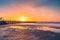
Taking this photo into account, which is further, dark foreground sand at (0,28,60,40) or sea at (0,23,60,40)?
sea at (0,23,60,40)

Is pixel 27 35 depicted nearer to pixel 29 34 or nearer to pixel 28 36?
pixel 28 36

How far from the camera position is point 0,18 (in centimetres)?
8406

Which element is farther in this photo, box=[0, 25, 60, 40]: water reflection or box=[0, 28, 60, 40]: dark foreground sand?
box=[0, 25, 60, 40]: water reflection

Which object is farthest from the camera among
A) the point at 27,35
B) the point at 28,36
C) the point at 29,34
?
the point at 29,34

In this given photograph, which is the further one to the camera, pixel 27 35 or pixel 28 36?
pixel 27 35

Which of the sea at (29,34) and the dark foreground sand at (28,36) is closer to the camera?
the dark foreground sand at (28,36)

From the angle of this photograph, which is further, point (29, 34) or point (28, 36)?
point (29, 34)

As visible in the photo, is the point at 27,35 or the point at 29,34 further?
the point at 29,34

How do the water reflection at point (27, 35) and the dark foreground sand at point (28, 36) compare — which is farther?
the water reflection at point (27, 35)

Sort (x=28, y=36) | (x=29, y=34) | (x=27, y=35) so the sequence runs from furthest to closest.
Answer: (x=29, y=34) < (x=27, y=35) < (x=28, y=36)

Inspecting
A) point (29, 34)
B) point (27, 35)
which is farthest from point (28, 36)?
point (29, 34)
